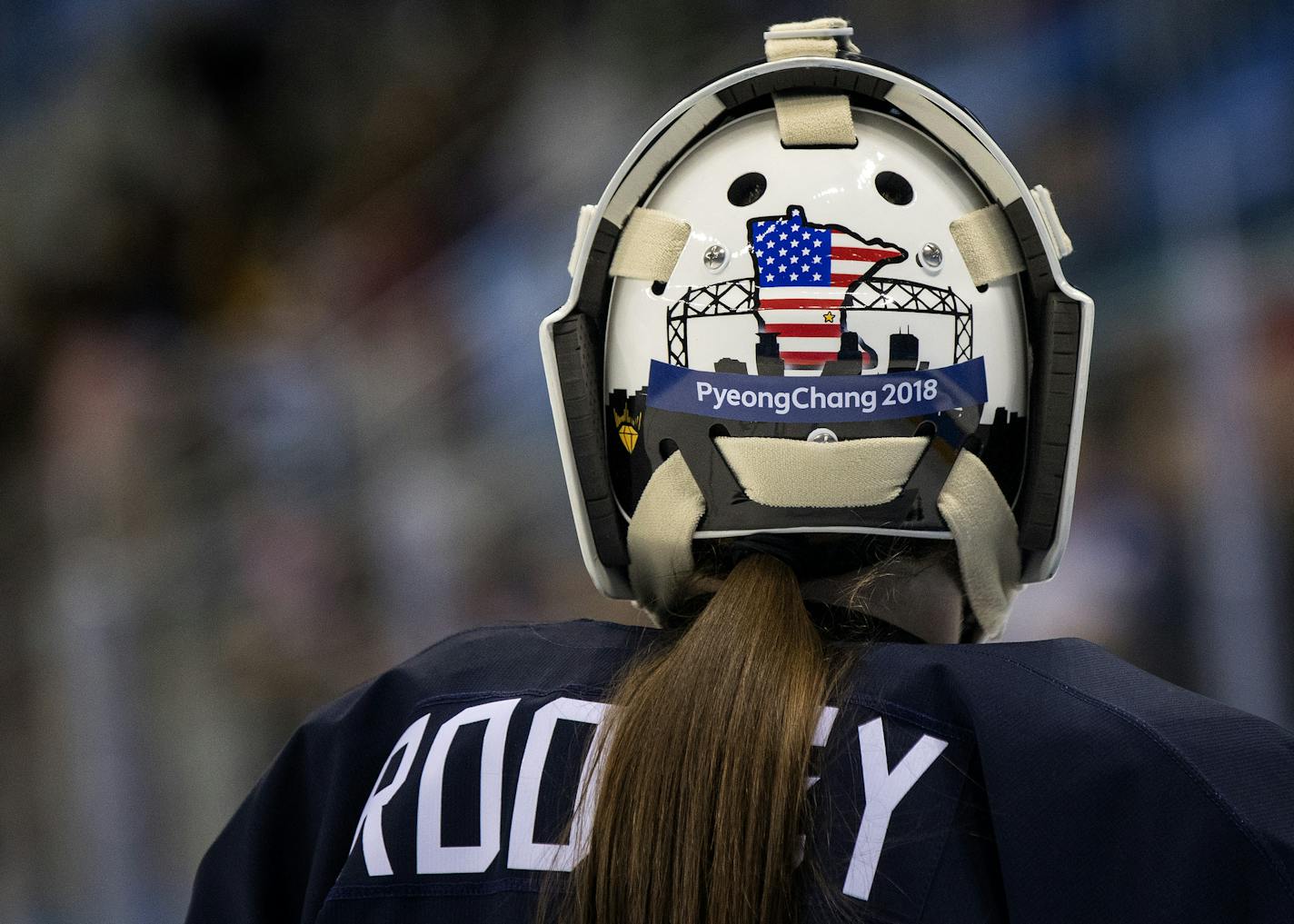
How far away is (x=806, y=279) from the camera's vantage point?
1.06 m

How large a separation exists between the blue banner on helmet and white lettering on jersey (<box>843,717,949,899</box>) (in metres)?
0.28

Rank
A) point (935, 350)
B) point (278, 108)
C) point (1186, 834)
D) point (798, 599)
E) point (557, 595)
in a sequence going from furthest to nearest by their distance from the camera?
1. point (278, 108)
2. point (557, 595)
3. point (935, 350)
4. point (798, 599)
5. point (1186, 834)

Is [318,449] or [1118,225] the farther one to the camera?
[318,449]

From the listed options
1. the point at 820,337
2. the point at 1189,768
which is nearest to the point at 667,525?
the point at 820,337

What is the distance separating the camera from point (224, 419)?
402cm

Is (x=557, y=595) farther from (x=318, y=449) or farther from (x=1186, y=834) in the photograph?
(x=1186, y=834)

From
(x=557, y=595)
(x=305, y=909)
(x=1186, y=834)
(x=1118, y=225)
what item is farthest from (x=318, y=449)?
(x=1186, y=834)

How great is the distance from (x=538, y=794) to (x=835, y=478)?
1.11 feet

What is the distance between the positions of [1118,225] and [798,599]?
2902mm

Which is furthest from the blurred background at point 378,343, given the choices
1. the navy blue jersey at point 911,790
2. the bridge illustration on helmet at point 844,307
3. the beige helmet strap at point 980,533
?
the navy blue jersey at point 911,790

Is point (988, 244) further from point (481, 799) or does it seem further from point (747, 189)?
point (481, 799)

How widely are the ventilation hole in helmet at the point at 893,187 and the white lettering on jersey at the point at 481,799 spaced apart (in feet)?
1.73

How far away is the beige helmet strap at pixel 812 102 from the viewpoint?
112cm

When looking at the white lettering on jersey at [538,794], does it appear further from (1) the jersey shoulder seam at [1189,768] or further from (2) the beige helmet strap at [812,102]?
(2) the beige helmet strap at [812,102]
